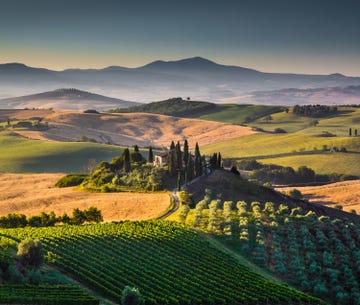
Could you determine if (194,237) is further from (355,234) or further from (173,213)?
(355,234)

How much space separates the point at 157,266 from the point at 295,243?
78.8 feet

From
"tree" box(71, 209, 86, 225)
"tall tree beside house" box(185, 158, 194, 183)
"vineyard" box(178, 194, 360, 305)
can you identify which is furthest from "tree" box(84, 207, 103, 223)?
"tall tree beside house" box(185, 158, 194, 183)

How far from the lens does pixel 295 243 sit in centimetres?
8231

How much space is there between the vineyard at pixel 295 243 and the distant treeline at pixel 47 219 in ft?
43.7

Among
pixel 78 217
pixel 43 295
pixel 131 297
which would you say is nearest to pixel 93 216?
pixel 78 217

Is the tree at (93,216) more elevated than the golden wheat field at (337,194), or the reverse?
the tree at (93,216)

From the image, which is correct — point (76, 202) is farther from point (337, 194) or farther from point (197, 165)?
point (337, 194)

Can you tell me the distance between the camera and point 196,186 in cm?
11631

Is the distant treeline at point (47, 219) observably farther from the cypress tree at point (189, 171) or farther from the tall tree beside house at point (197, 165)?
the tall tree beside house at point (197, 165)

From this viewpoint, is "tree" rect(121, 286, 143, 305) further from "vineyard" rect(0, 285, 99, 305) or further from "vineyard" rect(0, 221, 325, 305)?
"vineyard" rect(0, 221, 325, 305)

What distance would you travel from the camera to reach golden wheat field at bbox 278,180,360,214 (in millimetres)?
154250

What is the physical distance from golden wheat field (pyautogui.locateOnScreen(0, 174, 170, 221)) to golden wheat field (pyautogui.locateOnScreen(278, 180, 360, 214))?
58.1m

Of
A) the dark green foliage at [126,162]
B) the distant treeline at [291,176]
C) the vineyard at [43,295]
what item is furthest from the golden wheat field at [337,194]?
the vineyard at [43,295]

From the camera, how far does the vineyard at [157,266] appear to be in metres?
59.7
